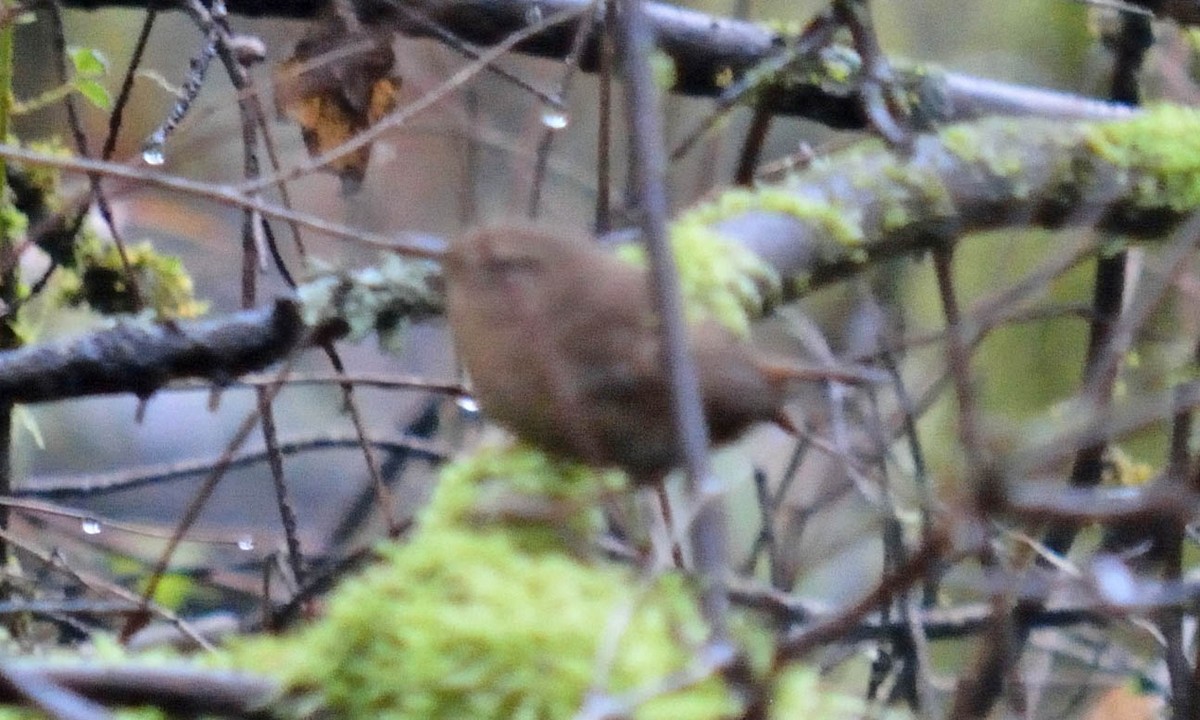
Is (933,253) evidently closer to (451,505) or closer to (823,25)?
(823,25)

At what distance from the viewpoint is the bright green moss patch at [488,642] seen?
0.49m

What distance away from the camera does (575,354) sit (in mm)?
649

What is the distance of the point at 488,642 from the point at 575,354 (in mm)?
200

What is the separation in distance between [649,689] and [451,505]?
0.26 m

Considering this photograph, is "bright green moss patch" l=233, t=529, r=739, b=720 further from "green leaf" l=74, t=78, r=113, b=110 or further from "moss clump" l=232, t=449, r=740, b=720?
"green leaf" l=74, t=78, r=113, b=110

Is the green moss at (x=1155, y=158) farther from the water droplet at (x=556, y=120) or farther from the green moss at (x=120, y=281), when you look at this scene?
the green moss at (x=120, y=281)

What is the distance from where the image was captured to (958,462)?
603mm

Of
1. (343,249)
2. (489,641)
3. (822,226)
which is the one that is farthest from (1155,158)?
(343,249)

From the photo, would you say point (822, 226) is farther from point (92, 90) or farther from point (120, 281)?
point (120, 281)

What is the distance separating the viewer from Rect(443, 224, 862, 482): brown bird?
647mm

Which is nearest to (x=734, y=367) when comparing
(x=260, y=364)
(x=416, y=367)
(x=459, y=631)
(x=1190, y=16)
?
(x=459, y=631)

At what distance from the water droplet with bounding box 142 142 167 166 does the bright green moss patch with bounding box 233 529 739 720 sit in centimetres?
60

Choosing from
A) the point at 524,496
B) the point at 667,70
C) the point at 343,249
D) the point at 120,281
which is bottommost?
the point at 343,249

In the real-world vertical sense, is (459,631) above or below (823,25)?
below
